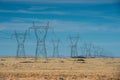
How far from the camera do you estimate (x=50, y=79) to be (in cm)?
4025

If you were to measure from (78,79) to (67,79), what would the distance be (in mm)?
1107

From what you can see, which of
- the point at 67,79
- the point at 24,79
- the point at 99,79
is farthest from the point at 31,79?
the point at 99,79

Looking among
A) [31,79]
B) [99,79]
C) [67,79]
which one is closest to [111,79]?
[99,79]

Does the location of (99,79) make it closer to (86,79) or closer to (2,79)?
(86,79)

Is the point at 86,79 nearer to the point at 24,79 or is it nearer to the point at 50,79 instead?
the point at 50,79

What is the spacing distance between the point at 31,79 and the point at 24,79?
70 centimetres

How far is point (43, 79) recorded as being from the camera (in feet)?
131

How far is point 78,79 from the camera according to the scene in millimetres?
40188

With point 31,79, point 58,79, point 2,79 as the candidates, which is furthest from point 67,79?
point 2,79

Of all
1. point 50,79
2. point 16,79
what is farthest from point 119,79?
point 16,79

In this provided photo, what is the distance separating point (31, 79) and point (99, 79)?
6829mm

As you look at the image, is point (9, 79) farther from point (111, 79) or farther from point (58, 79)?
point (111, 79)

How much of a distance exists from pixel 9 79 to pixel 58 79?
4893 millimetres

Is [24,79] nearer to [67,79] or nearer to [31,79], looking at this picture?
[31,79]
